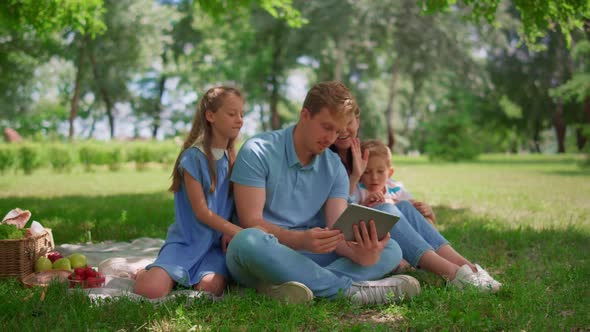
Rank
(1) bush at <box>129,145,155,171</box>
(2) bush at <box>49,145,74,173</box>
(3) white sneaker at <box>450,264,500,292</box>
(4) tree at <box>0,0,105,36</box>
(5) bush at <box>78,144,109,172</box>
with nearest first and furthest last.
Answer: (3) white sneaker at <box>450,264,500,292</box>, (4) tree at <box>0,0,105,36</box>, (2) bush at <box>49,145,74,173</box>, (5) bush at <box>78,144,109,172</box>, (1) bush at <box>129,145,155,171</box>

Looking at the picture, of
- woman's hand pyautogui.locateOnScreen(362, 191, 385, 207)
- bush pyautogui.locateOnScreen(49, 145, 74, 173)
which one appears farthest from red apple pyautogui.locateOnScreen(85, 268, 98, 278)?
bush pyautogui.locateOnScreen(49, 145, 74, 173)

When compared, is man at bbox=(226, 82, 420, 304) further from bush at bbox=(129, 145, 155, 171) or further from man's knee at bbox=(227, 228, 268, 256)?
bush at bbox=(129, 145, 155, 171)

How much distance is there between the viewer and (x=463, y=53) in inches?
953

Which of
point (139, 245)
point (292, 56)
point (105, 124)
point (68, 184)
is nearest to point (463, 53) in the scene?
point (292, 56)

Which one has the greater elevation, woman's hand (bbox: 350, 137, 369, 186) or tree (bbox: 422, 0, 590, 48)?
tree (bbox: 422, 0, 590, 48)

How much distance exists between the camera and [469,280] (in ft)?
11.6

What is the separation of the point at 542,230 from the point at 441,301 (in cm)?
323

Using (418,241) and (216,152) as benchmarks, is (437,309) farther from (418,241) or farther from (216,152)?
(216,152)

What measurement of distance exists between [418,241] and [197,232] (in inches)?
61.7

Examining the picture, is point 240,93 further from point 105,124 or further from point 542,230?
point 105,124

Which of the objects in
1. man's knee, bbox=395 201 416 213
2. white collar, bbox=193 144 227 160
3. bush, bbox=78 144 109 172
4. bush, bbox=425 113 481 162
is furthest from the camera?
bush, bbox=425 113 481 162

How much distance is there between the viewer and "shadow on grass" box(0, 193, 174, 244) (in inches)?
240

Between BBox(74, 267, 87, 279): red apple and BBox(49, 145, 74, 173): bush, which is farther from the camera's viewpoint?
BBox(49, 145, 74, 173): bush

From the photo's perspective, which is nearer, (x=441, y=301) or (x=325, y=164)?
(x=441, y=301)
